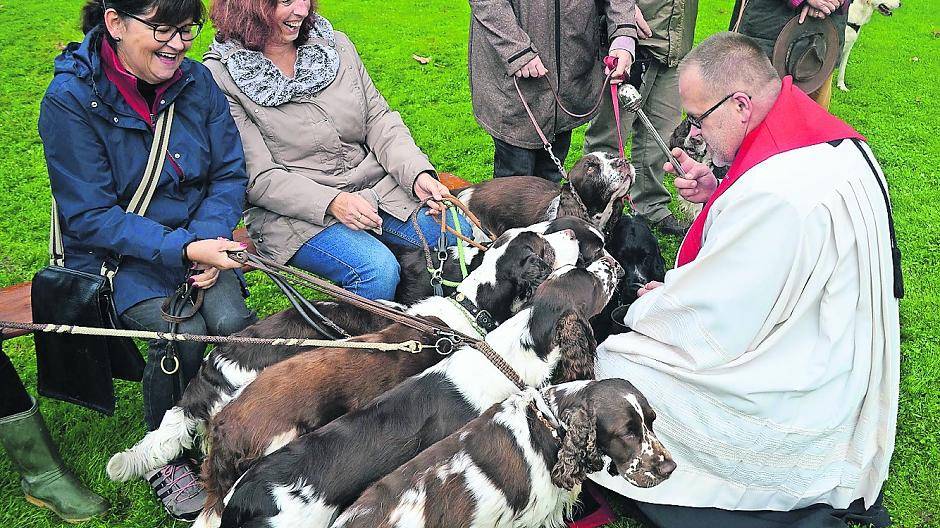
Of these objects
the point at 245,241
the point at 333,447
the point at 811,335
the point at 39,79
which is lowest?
the point at 39,79

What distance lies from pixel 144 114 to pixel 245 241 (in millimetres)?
1405

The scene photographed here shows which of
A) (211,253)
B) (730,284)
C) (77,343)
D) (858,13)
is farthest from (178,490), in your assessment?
(858,13)

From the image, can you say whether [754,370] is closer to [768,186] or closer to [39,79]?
[768,186]

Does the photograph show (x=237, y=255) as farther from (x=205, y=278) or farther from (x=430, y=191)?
(x=430, y=191)

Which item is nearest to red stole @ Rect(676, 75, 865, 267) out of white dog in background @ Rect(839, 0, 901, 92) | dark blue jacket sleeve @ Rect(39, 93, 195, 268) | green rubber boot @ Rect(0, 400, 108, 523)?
dark blue jacket sleeve @ Rect(39, 93, 195, 268)

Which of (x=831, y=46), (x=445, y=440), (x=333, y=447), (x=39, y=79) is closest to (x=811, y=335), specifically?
(x=445, y=440)

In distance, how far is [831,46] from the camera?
17.6 feet

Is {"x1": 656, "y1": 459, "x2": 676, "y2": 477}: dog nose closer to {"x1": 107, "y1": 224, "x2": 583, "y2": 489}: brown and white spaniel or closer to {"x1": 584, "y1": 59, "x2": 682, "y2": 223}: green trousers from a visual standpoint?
{"x1": 107, "y1": 224, "x2": 583, "y2": 489}: brown and white spaniel

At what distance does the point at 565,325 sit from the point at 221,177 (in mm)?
1891

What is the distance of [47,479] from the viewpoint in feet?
10.9

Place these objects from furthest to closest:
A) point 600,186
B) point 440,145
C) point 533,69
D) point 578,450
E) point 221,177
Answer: point 440,145
point 600,186
point 533,69
point 221,177
point 578,450

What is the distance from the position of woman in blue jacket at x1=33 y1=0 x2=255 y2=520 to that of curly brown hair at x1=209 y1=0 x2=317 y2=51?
1.07ft

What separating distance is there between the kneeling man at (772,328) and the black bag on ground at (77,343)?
7.30ft

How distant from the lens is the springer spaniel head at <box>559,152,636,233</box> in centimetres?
477
